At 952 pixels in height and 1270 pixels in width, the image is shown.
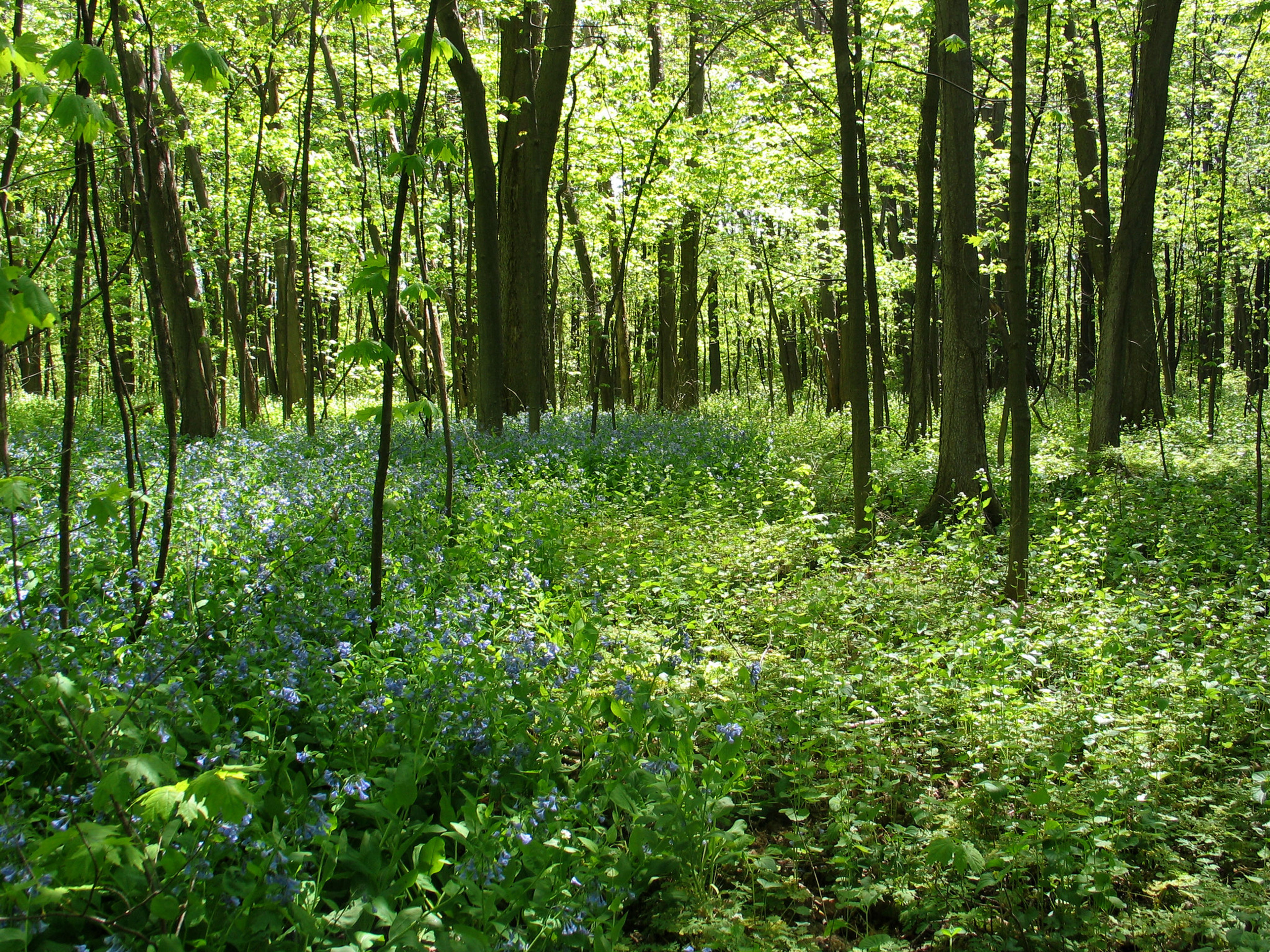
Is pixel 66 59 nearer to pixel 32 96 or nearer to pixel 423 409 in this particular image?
pixel 32 96

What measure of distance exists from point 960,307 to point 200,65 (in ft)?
21.8

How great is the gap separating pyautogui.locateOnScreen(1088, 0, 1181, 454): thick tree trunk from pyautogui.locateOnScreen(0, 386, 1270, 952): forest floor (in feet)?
15.3

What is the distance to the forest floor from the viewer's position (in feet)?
7.16

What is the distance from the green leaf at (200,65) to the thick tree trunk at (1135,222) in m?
9.85

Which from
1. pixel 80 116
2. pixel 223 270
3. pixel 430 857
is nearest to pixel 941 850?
pixel 430 857

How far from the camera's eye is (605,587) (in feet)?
17.0

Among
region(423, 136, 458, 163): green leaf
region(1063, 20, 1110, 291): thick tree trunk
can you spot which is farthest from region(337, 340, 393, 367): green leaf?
region(1063, 20, 1110, 291): thick tree trunk

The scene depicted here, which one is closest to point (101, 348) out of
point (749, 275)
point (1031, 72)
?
point (749, 275)

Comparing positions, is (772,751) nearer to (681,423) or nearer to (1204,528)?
(1204,528)

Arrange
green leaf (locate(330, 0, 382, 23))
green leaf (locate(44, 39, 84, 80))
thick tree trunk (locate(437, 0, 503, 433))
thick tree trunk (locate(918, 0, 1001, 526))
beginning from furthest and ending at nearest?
thick tree trunk (locate(437, 0, 503, 433))
thick tree trunk (locate(918, 0, 1001, 526))
green leaf (locate(330, 0, 382, 23))
green leaf (locate(44, 39, 84, 80))

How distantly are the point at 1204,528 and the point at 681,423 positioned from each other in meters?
7.29

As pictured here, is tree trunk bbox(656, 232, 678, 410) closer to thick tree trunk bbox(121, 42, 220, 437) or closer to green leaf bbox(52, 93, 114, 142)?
thick tree trunk bbox(121, 42, 220, 437)

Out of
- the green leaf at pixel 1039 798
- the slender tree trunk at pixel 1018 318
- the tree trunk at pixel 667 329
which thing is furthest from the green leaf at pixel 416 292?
the tree trunk at pixel 667 329

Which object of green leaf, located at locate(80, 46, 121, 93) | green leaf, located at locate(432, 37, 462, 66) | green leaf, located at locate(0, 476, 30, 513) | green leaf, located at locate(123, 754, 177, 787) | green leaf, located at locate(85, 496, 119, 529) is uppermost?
green leaf, located at locate(432, 37, 462, 66)
